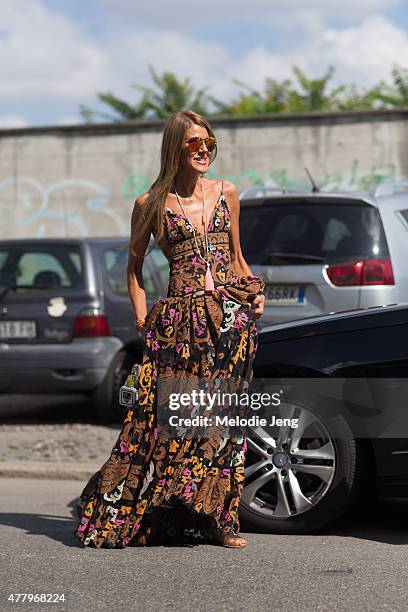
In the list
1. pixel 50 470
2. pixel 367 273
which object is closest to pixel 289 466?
pixel 367 273

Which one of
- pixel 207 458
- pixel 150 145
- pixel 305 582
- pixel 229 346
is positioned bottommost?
pixel 305 582

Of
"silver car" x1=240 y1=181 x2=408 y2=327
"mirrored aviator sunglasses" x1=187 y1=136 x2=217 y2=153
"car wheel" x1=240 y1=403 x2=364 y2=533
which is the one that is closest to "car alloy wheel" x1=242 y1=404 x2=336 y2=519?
"car wheel" x1=240 y1=403 x2=364 y2=533

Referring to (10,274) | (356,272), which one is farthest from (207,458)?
(10,274)

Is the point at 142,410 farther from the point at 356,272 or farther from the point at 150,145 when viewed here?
the point at 150,145

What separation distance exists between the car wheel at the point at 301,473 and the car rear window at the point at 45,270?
178 inches

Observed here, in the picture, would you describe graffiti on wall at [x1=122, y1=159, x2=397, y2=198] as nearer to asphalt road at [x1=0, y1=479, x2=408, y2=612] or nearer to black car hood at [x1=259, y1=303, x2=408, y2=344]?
black car hood at [x1=259, y1=303, x2=408, y2=344]

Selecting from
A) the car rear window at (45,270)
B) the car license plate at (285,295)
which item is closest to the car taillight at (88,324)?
the car rear window at (45,270)

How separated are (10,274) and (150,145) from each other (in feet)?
25.2

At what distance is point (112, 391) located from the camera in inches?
379

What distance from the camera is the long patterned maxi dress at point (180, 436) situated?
5.05 metres

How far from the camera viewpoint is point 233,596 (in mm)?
4359

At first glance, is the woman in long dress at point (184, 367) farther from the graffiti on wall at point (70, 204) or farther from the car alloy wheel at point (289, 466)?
the graffiti on wall at point (70, 204)

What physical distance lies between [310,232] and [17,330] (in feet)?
10.0

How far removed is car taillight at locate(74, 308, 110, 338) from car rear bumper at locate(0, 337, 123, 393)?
0.05 metres
